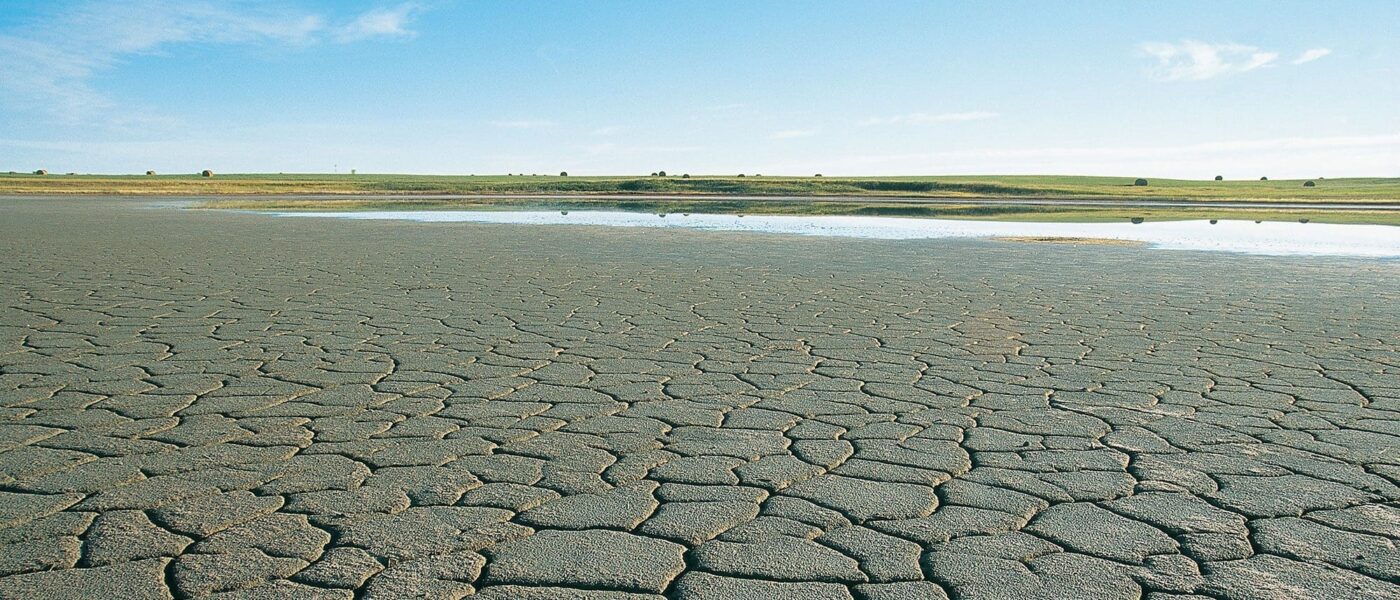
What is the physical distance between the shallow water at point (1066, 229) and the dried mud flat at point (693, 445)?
809cm

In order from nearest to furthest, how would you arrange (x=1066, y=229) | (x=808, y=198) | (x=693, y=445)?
(x=693, y=445)
(x=1066, y=229)
(x=808, y=198)

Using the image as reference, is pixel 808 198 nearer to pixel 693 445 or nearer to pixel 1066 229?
pixel 1066 229

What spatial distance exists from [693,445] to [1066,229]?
1969 cm

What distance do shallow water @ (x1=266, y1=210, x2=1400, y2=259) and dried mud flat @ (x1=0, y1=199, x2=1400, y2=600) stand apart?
26.5 ft

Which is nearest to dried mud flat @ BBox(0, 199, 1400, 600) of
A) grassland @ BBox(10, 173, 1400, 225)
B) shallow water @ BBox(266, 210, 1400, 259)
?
shallow water @ BBox(266, 210, 1400, 259)

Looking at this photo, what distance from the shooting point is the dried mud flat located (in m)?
3.27

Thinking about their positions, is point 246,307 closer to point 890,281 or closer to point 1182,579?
point 890,281

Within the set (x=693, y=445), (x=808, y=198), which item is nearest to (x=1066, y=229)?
(x=693, y=445)

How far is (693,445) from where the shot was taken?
4691 millimetres

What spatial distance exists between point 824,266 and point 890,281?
195cm

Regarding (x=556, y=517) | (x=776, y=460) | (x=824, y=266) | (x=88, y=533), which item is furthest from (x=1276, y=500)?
(x=824, y=266)

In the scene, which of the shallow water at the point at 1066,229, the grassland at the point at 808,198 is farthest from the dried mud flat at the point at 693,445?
the grassland at the point at 808,198

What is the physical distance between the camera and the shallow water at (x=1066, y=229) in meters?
18.0

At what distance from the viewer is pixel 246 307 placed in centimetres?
905
